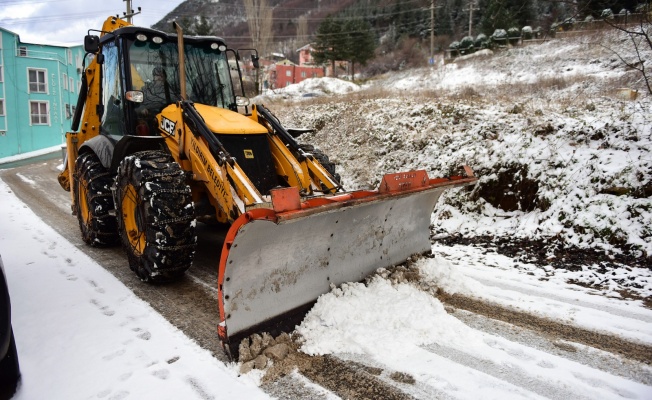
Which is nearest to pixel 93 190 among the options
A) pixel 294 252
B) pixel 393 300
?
pixel 294 252

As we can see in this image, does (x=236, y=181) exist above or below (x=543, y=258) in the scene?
above

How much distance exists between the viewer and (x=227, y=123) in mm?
4461

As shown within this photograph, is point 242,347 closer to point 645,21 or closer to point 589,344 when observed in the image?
point 589,344

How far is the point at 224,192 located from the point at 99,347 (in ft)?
5.09

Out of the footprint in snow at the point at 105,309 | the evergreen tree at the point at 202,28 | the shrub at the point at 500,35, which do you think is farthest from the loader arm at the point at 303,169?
the evergreen tree at the point at 202,28

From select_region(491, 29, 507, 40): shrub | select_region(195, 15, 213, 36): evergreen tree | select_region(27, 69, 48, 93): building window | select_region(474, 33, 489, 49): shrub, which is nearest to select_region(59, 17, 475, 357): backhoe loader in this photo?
select_region(491, 29, 507, 40): shrub

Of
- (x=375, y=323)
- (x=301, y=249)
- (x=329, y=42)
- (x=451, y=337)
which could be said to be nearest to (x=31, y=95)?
(x=329, y=42)

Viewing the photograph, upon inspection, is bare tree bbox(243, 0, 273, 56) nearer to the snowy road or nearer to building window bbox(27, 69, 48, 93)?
building window bbox(27, 69, 48, 93)

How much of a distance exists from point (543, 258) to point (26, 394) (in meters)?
5.18

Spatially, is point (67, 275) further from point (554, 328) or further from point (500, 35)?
point (500, 35)

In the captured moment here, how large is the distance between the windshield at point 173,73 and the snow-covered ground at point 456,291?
2199 mm

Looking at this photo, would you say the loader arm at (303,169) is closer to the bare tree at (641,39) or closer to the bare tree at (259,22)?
the bare tree at (641,39)

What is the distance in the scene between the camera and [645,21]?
590 cm

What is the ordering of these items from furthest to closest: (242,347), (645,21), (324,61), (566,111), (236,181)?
(324,61) < (566,111) < (645,21) < (236,181) < (242,347)
